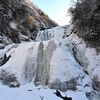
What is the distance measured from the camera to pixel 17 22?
16.8 meters

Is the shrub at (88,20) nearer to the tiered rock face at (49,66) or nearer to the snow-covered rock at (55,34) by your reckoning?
the tiered rock face at (49,66)

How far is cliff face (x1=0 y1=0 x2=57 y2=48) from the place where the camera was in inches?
585

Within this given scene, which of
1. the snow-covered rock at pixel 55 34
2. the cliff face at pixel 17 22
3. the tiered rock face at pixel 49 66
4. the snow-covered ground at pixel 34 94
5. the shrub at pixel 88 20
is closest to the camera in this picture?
the snow-covered ground at pixel 34 94

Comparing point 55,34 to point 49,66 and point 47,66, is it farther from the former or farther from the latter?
point 49,66

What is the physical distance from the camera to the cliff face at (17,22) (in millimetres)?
14869

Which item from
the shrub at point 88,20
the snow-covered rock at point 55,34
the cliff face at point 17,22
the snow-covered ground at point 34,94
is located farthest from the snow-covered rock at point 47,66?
the cliff face at point 17,22

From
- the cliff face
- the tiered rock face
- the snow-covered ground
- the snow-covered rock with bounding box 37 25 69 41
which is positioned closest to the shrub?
the tiered rock face

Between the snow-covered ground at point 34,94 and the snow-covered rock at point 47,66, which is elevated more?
the snow-covered rock at point 47,66

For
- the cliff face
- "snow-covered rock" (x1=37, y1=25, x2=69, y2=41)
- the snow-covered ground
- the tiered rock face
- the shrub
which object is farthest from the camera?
the cliff face

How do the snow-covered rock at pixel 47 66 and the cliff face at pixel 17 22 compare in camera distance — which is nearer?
the snow-covered rock at pixel 47 66

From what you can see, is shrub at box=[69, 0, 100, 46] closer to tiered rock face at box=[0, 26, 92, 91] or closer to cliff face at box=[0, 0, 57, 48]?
tiered rock face at box=[0, 26, 92, 91]

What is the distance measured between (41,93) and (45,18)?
15.2 m

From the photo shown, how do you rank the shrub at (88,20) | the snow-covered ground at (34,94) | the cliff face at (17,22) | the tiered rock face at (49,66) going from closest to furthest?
1. the snow-covered ground at (34,94)
2. the tiered rock face at (49,66)
3. the shrub at (88,20)
4. the cliff face at (17,22)

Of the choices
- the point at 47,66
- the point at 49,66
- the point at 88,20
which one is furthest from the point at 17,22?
the point at 49,66
